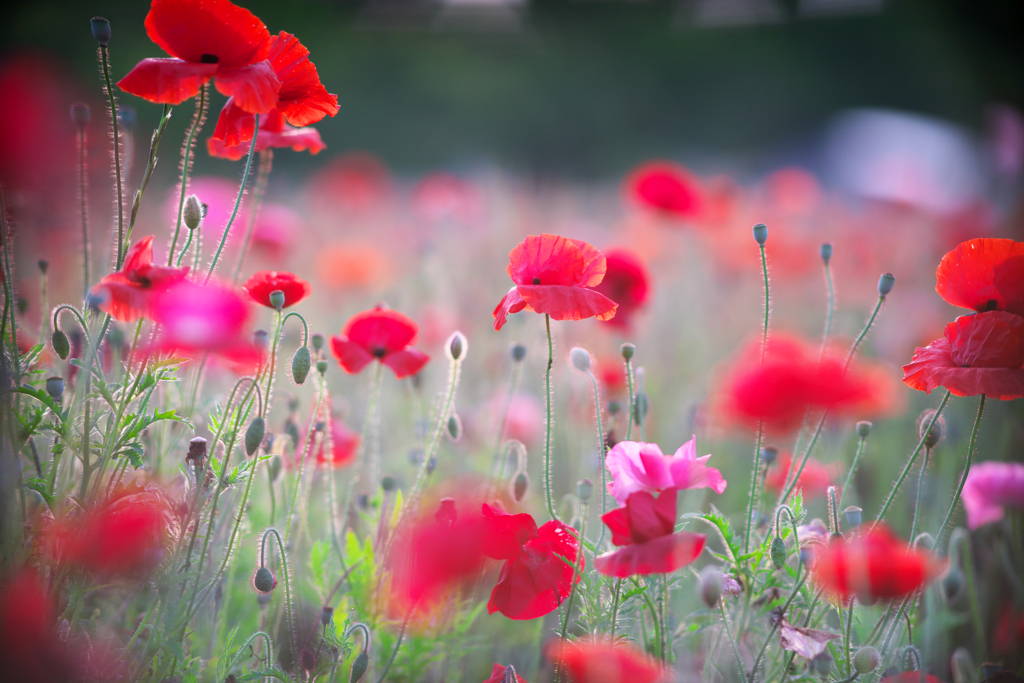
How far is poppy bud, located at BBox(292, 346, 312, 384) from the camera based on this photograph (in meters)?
0.94

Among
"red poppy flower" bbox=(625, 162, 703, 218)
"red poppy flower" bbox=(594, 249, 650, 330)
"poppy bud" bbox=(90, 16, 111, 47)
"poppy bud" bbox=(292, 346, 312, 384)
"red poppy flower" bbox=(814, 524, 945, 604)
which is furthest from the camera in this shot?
"red poppy flower" bbox=(625, 162, 703, 218)

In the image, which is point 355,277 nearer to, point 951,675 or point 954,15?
point 951,675

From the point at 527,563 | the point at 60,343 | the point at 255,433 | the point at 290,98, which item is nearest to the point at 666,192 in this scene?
the point at 290,98

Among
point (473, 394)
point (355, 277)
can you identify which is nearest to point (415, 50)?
point (355, 277)

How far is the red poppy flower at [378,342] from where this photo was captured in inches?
44.7

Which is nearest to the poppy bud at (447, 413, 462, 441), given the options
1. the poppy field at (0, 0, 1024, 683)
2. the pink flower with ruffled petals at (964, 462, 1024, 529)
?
the poppy field at (0, 0, 1024, 683)

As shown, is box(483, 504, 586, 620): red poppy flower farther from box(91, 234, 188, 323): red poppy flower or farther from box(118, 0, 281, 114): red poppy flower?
box(118, 0, 281, 114): red poppy flower

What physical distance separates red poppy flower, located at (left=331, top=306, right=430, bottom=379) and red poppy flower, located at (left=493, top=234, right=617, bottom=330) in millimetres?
263

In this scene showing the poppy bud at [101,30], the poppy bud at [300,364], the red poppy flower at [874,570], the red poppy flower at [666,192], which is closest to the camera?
the red poppy flower at [874,570]

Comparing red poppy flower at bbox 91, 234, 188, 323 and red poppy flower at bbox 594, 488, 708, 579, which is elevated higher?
red poppy flower at bbox 91, 234, 188, 323

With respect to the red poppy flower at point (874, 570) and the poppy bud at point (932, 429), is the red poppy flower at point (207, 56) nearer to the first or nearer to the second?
the red poppy flower at point (874, 570)

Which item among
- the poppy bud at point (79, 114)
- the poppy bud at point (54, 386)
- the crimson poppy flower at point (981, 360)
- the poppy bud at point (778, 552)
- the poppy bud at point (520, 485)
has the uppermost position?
the poppy bud at point (79, 114)

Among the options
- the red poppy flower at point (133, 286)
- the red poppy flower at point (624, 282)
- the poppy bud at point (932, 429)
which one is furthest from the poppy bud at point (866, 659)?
the red poppy flower at point (133, 286)

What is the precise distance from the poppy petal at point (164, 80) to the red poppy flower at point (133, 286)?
0.68 feet
